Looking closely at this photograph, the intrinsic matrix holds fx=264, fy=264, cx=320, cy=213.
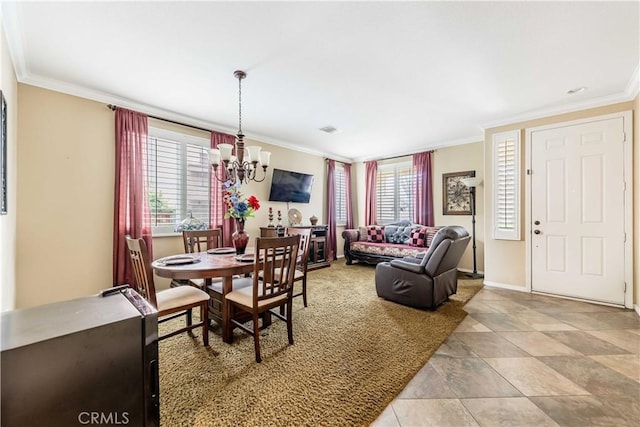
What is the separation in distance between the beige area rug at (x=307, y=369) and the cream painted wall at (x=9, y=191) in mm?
1416

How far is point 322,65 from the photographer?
2.56 metres

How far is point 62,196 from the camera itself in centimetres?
→ 296

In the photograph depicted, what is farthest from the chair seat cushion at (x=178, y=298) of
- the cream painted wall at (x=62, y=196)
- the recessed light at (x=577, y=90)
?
the recessed light at (x=577, y=90)

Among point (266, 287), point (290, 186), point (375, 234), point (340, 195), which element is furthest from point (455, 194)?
point (266, 287)

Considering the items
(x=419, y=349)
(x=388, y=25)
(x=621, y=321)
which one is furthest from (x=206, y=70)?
(x=621, y=321)

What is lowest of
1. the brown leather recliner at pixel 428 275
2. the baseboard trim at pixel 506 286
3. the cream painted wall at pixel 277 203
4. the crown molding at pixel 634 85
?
the baseboard trim at pixel 506 286

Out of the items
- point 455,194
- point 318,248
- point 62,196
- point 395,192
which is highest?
point 395,192

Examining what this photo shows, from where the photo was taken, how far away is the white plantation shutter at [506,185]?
13.0 feet

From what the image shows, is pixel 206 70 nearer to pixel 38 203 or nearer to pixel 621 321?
pixel 38 203

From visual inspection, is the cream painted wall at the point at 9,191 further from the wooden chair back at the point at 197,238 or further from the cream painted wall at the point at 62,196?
the wooden chair back at the point at 197,238

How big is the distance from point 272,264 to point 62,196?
2.69 meters

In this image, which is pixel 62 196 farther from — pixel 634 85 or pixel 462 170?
pixel 634 85

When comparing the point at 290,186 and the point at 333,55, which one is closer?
the point at 333,55

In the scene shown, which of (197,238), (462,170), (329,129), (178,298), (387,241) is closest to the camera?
(178,298)
